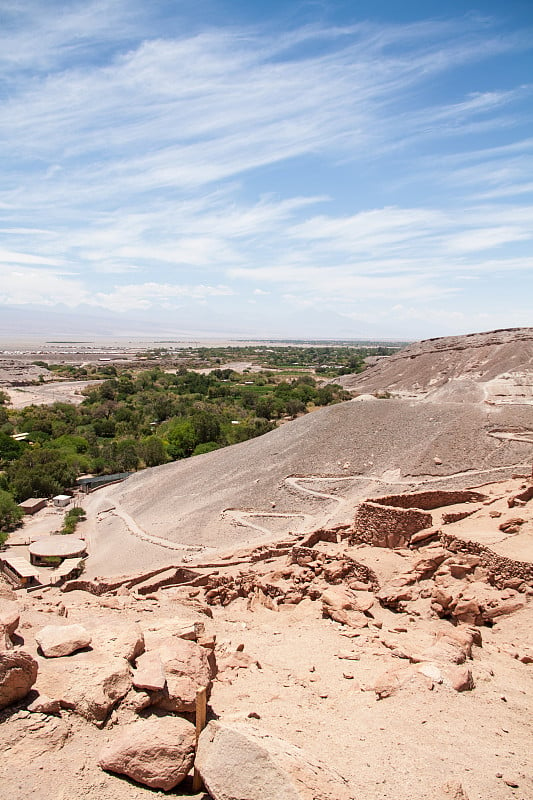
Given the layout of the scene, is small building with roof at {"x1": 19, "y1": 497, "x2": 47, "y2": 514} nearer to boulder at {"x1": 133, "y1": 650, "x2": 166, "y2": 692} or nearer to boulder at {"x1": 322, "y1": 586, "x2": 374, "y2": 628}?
boulder at {"x1": 322, "y1": 586, "x2": 374, "y2": 628}

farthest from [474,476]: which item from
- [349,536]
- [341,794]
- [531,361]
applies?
[531,361]

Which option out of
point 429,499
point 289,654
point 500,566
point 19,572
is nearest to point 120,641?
point 289,654

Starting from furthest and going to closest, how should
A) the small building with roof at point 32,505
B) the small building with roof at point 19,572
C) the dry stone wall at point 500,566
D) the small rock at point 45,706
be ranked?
the small building with roof at point 32,505 → the small building with roof at point 19,572 → the dry stone wall at point 500,566 → the small rock at point 45,706

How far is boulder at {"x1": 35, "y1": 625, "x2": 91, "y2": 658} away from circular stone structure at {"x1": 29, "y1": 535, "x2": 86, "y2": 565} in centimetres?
1641

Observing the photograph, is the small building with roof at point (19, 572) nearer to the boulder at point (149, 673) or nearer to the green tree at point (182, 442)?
Result: the boulder at point (149, 673)

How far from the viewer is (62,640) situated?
22.1ft

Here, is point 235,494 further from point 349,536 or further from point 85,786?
point 85,786

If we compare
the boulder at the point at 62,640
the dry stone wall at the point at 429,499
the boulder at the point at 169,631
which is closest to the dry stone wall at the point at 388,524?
the dry stone wall at the point at 429,499

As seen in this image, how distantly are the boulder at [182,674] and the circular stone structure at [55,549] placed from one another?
17284 mm

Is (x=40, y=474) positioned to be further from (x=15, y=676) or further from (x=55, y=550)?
(x=15, y=676)

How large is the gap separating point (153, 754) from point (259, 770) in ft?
3.62

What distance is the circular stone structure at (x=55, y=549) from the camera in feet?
72.3

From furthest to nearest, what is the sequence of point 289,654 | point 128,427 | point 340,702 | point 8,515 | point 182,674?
1. point 128,427
2. point 8,515
3. point 289,654
4. point 340,702
5. point 182,674

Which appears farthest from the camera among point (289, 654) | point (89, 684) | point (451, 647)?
point (289, 654)
